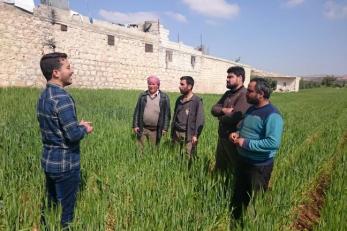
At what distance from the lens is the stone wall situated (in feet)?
47.1

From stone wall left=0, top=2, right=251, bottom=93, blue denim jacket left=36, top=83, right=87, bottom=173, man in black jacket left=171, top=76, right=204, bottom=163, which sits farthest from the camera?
stone wall left=0, top=2, right=251, bottom=93

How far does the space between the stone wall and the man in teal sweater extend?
534 inches

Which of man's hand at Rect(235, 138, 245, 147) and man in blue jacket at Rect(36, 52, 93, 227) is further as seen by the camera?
man's hand at Rect(235, 138, 245, 147)

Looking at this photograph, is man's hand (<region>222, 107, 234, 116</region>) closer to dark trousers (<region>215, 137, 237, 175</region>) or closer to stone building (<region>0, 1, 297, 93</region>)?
dark trousers (<region>215, 137, 237, 175</region>)

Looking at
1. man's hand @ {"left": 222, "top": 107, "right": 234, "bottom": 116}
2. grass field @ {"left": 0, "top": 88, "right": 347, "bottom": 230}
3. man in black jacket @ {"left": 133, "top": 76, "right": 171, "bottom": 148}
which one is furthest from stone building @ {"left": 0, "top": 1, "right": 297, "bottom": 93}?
man's hand @ {"left": 222, "top": 107, "right": 234, "bottom": 116}

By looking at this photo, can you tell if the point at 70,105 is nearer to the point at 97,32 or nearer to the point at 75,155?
the point at 75,155

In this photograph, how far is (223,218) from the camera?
10.6 ft

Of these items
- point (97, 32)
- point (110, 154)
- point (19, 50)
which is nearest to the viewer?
point (110, 154)

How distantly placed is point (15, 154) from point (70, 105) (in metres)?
2.24

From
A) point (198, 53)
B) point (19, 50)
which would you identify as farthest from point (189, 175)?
point (198, 53)

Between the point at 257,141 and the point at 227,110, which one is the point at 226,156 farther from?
the point at 257,141

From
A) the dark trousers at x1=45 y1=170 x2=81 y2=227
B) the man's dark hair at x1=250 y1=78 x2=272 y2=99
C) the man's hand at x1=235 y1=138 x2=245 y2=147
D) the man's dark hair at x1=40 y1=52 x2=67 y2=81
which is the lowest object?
the dark trousers at x1=45 y1=170 x2=81 y2=227

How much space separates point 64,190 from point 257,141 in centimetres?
182

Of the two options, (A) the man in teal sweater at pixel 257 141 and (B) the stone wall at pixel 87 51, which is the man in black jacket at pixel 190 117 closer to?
(A) the man in teal sweater at pixel 257 141
